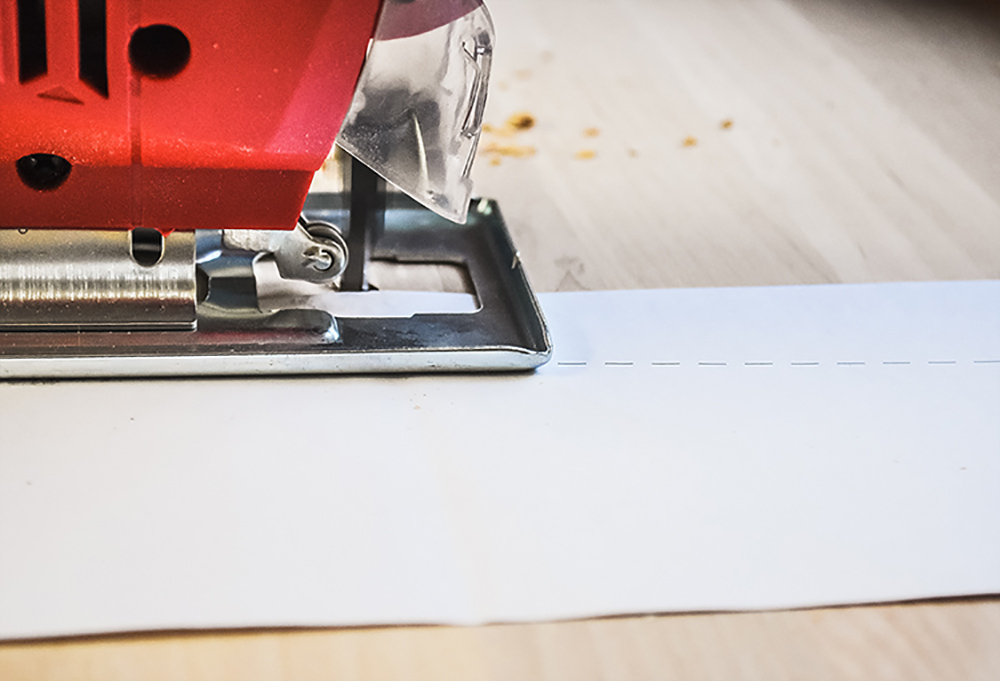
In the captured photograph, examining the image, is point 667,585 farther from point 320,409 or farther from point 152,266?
point 152,266

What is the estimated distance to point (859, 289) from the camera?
3.23 ft

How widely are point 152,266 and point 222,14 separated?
0.21 meters

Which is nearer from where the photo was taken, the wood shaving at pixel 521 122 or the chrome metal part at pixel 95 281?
the chrome metal part at pixel 95 281

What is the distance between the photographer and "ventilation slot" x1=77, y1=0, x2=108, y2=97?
642 mm

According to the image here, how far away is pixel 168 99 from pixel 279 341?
0.20 m

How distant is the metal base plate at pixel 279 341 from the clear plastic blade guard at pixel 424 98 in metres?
0.11

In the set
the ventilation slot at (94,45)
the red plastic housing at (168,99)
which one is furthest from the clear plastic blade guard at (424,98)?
the ventilation slot at (94,45)

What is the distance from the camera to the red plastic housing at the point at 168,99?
637mm

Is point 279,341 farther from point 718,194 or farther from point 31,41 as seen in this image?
point 718,194

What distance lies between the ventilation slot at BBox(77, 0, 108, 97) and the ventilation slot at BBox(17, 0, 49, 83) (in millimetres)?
22

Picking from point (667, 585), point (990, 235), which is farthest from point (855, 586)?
point (990, 235)

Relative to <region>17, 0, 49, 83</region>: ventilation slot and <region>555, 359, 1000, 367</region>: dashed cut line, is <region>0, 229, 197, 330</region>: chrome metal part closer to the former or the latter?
<region>17, 0, 49, 83</region>: ventilation slot

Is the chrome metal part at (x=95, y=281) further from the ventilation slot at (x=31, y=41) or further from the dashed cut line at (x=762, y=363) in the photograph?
the dashed cut line at (x=762, y=363)

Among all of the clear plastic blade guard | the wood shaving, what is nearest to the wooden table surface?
the wood shaving
